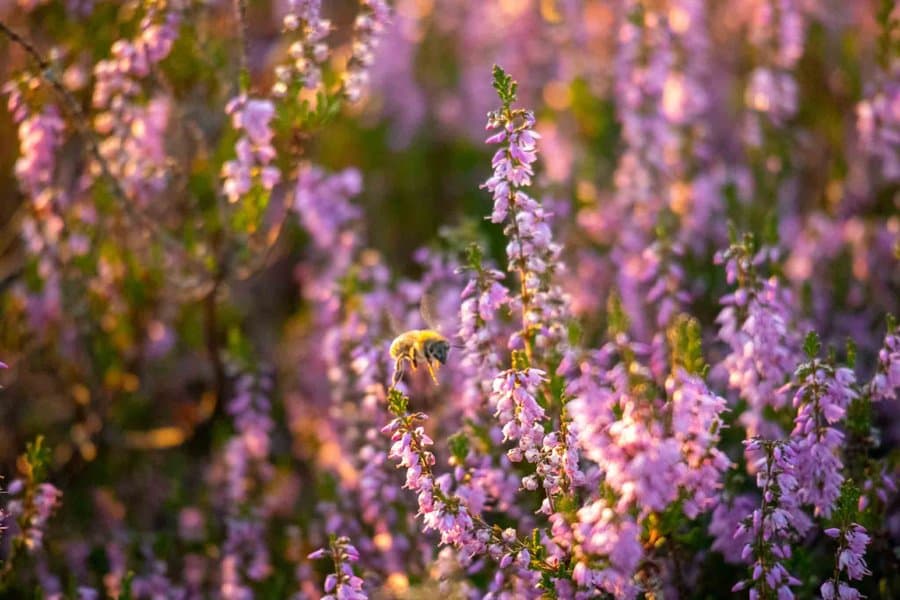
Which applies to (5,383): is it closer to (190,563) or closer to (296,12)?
(190,563)

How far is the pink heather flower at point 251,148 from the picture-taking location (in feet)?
12.8

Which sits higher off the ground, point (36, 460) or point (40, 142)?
point (40, 142)

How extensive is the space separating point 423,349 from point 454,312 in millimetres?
1465

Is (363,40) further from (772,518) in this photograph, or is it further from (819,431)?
(772,518)

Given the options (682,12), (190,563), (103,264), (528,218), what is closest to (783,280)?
(528,218)

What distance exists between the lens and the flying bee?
3484 millimetres

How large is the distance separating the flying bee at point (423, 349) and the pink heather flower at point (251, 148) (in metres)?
1.00

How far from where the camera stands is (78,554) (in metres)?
5.15

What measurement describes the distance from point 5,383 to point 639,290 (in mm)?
3865

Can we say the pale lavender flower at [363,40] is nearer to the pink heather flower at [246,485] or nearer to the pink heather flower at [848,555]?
the pink heather flower at [246,485]

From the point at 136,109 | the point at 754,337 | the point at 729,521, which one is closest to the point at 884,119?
the point at 754,337

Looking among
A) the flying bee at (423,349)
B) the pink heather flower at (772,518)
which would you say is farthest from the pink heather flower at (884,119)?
the flying bee at (423,349)

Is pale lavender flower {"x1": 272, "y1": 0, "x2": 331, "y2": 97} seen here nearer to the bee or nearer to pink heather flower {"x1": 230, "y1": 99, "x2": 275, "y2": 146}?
pink heather flower {"x1": 230, "y1": 99, "x2": 275, "y2": 146}

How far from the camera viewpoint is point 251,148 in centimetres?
408
